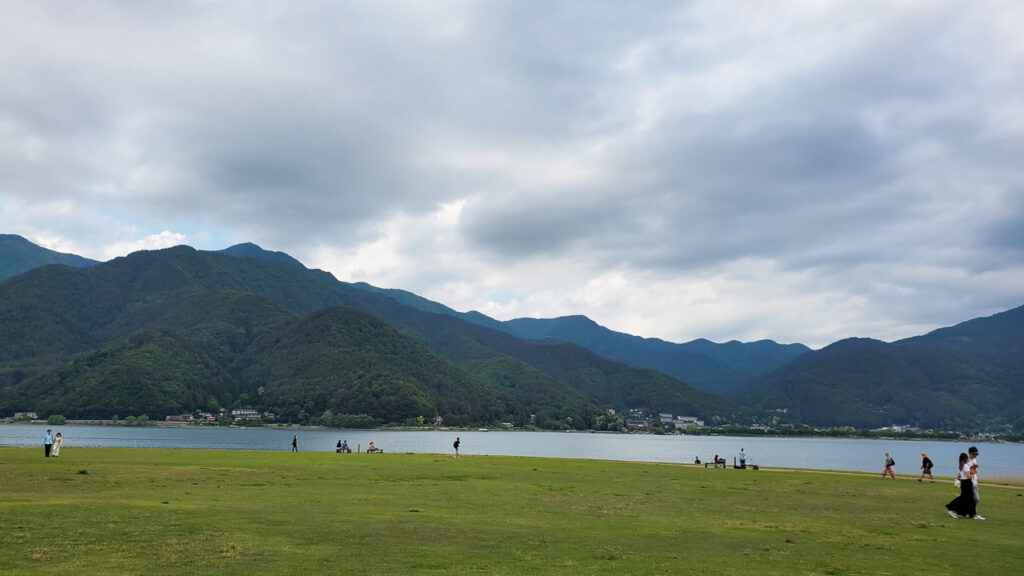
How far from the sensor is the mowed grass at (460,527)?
48.1 ft

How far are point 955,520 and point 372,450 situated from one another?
52.8 m

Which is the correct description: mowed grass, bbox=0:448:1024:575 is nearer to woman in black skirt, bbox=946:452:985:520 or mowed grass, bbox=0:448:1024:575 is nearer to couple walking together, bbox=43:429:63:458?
woman in black skirt, bbox=946:452:985:520

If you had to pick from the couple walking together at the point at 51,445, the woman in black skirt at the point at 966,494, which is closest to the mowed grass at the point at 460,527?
the woman in black skirt at the point at 966,494

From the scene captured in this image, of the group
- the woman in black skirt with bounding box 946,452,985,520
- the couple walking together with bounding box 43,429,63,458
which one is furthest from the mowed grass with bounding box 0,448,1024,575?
the couple walking together with bounding box 43,429,63,458

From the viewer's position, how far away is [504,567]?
1440 centimetres

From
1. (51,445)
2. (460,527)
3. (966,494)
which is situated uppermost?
(966,494)

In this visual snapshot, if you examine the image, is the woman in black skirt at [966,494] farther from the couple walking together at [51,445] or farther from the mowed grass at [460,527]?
the couple walking together at [51,445]

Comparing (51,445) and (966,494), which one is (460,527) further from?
(51,445)

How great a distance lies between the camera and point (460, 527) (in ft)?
65.3

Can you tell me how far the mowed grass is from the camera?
14648 millimetres

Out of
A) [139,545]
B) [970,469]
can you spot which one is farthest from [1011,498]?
[139,545]

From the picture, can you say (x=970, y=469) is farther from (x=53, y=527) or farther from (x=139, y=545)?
(x=53, y=527)

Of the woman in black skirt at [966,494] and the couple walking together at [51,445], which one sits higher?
the woman in black skirt at [966,494]

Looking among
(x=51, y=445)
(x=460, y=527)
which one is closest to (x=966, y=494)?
(x=460, y=527)
